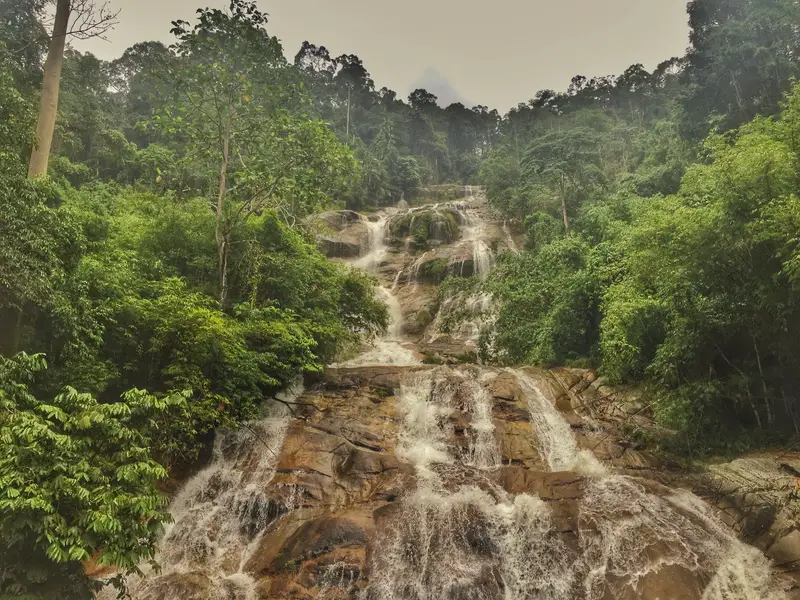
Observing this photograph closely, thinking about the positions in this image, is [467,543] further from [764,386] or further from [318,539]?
[764,386]

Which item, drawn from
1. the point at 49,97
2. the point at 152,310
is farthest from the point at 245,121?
the point at 152,310

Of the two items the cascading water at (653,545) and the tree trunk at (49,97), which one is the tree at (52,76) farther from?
the cascading water at (653,545)

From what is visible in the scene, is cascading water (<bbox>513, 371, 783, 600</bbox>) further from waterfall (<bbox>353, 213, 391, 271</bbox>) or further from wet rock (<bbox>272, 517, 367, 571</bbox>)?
waterfall (<bbox>353, 213, 391, 271</bbox>)

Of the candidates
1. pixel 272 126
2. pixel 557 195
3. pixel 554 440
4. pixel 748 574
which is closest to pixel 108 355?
pixel 272 126

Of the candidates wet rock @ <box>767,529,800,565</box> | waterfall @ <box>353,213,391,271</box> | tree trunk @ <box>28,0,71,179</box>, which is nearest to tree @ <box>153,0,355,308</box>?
tree trunk @ <box>28,0,71,179</box>

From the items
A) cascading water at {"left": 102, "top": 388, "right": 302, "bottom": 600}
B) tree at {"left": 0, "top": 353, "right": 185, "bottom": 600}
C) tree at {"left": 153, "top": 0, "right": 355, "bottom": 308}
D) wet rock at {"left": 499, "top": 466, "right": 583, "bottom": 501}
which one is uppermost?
tree at {"left": 153, "top": 0, "right": 355, "bottom": 308}

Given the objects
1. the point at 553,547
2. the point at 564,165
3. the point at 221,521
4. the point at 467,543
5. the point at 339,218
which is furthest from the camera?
the point at 339,218

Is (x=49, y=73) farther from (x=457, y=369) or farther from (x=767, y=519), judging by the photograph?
(x=767, y=519)
